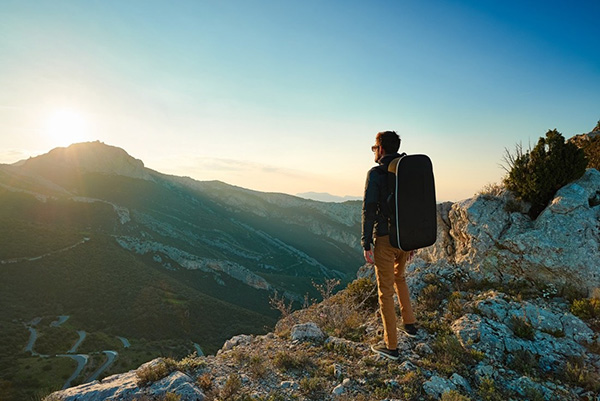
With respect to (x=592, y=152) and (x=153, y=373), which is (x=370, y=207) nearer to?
(x=153, y=373)

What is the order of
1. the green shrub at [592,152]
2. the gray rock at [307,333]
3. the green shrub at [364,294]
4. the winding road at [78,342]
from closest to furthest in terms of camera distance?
the gray rock at [307,333] → the green shrub at [364,294] → the green shrub at [592,152] → the winding road at [78,342]

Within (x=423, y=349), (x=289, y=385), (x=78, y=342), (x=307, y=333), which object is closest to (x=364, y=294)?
(x=307, y=333)

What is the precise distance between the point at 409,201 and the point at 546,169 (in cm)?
635

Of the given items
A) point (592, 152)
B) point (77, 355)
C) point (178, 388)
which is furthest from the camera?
point (77, 355)

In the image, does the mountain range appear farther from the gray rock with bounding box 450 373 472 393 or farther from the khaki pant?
the gray rock with bounding box 450 373 472 393

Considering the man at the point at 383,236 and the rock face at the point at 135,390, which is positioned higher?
the man at the point at 383,236

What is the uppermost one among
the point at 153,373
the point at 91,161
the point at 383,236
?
the point at 91,161

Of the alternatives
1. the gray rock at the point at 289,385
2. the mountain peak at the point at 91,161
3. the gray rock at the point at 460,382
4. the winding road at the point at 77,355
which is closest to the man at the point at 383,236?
the gray rock at the point at 460,382

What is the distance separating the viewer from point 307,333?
6359mm

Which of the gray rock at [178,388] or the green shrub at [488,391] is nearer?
the green shrub at [488,391]

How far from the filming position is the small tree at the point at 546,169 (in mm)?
8164

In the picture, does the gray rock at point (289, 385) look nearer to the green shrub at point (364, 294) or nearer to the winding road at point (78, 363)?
the green shrub at point (364, 294)

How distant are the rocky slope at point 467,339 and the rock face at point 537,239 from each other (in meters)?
0.03

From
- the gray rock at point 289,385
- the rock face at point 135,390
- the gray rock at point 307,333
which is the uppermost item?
the gray rock at point 307,333
